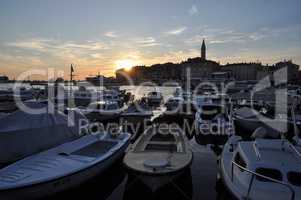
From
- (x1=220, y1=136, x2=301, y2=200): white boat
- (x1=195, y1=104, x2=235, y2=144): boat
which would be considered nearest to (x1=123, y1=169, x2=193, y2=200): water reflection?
(x1=220, y1=136, x2=301, y2=200): white boat

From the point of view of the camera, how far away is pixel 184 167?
9867 millimetres

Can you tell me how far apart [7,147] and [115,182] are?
463 cm

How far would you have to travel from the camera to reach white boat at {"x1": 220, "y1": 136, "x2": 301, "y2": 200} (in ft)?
26.0

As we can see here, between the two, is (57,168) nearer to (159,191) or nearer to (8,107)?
(159,191)

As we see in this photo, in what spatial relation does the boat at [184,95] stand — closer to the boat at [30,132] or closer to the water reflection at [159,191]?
the boat at [30,132]

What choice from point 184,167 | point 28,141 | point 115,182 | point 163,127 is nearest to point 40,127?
point 28,141

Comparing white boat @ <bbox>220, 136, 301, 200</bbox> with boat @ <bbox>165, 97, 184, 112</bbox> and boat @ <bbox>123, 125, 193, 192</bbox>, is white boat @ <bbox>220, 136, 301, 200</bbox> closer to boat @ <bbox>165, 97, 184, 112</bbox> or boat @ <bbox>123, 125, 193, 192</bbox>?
boat @ <bbox>123, 125, 193, 192</bbox>

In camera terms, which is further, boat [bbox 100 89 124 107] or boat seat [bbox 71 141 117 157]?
boat [bbox 100 89 124 107]

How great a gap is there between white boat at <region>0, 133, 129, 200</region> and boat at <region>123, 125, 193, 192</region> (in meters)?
1.18

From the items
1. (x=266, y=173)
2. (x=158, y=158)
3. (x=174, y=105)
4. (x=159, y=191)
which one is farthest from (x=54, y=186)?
(x=174, y=105)

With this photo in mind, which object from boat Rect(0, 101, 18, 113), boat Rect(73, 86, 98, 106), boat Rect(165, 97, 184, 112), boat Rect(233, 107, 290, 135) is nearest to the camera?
boat Rect(233, 107, 290, 135)

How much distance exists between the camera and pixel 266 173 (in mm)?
8727

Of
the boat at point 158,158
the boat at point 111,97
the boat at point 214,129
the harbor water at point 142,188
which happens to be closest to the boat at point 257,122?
the boat at point 214,129

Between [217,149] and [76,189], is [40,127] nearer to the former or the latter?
[76,189]
